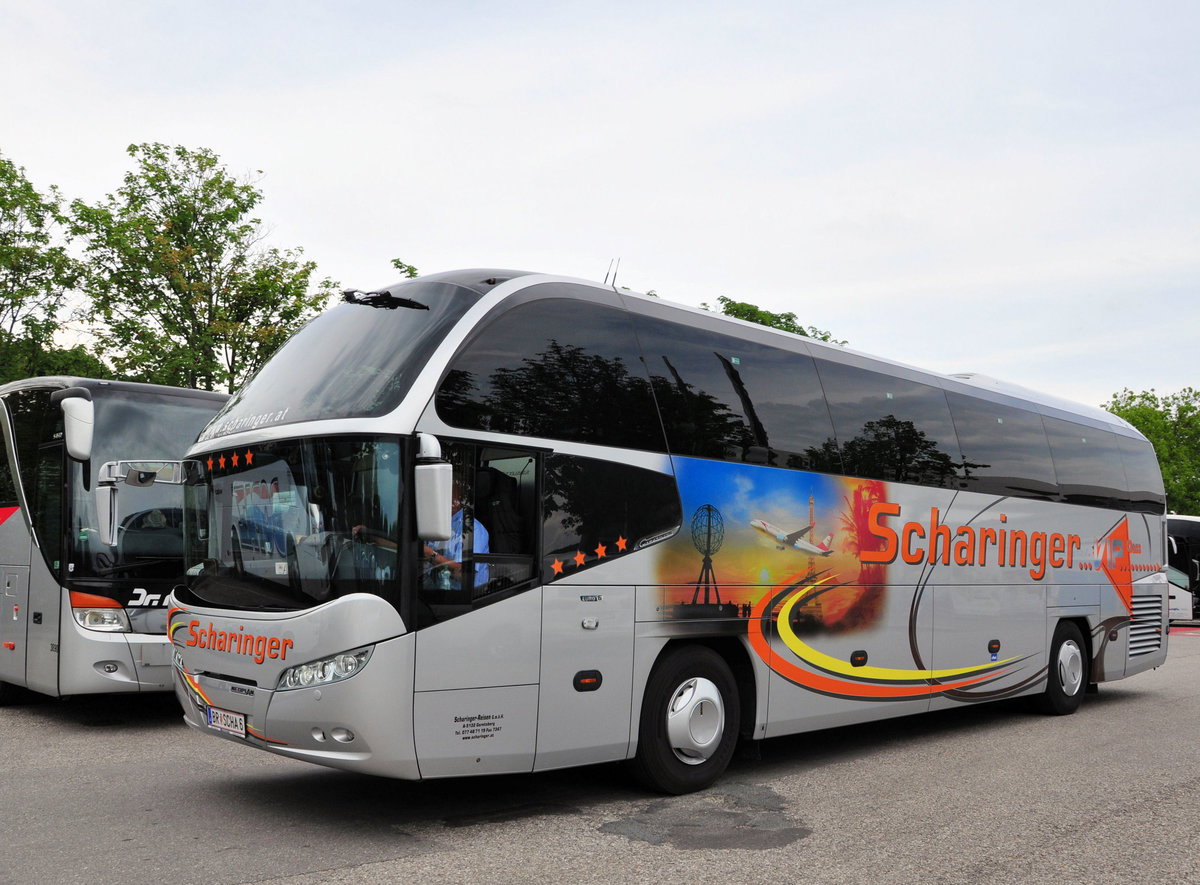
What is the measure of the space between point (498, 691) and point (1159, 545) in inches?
436

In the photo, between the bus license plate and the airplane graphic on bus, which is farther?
the airplane graphic on bus

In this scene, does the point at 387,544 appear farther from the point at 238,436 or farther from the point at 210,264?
the point at 210,264

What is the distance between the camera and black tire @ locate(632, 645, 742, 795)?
7.24 m

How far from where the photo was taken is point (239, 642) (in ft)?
21.2

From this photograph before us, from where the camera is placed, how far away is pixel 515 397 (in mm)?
6621

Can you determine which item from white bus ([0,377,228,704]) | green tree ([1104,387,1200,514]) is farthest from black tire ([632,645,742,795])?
green tree ([1104,387,1200,514])

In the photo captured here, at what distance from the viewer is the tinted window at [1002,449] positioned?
10719 mm

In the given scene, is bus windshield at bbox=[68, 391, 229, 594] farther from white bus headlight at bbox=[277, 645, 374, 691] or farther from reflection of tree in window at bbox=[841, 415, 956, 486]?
reflection of tree in window at bbox=[841, 415, 956, 486]

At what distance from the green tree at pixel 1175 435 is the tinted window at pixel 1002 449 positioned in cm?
5670

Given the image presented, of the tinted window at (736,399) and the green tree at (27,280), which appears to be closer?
the tinted window at (736,399)

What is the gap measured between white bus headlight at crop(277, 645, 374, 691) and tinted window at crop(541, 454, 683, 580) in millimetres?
1245

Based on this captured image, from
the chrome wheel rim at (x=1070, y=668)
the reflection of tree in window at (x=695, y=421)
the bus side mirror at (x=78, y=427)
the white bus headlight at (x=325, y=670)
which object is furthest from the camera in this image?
the chrome wheel rim at (x=1070, y=668)

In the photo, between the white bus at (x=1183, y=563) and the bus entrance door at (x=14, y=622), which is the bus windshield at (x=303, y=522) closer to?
the bus entrance door at (x=14, y=622)

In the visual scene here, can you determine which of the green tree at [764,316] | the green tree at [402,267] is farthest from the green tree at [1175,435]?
the green tree at [402,267]
